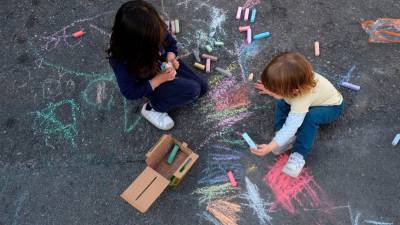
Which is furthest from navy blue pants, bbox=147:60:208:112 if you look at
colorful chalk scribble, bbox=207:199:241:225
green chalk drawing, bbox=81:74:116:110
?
colorful chalk scribble, bbox=207:199:241:225

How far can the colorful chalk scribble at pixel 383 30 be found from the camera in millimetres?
3488

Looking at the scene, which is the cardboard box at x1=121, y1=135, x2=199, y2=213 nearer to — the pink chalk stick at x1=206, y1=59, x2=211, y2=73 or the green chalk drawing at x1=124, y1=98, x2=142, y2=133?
the green chalk drawing at x1=124, y1=98, x2=142, y2=133

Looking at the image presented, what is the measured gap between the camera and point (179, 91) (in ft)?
9.89

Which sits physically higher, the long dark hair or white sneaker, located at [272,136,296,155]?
the long dark hair

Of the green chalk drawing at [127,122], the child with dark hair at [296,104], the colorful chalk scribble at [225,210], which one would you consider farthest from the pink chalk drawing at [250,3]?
the colorful chalk scribble at [225,210]

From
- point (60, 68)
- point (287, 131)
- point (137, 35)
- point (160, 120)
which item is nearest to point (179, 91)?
point (160, 120)

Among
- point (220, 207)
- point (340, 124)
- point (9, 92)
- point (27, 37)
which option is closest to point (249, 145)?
point (220, 207)

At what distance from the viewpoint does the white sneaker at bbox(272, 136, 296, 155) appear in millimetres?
2945

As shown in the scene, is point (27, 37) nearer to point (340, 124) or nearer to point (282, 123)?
point (282, 123)

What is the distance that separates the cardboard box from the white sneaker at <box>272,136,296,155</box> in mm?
645

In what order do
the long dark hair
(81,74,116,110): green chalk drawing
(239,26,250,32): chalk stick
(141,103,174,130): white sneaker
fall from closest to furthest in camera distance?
the long dark hair < (141,103,174,130): white sneaker < (81,74,116,110): green chalk drawing < (239,26,250,32): chalk stick

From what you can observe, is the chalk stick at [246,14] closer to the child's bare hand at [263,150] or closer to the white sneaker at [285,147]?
the white sneaker at [285,147]

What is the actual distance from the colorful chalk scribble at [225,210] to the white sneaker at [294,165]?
0.47 metres

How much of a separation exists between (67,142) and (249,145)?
154 centimetres
